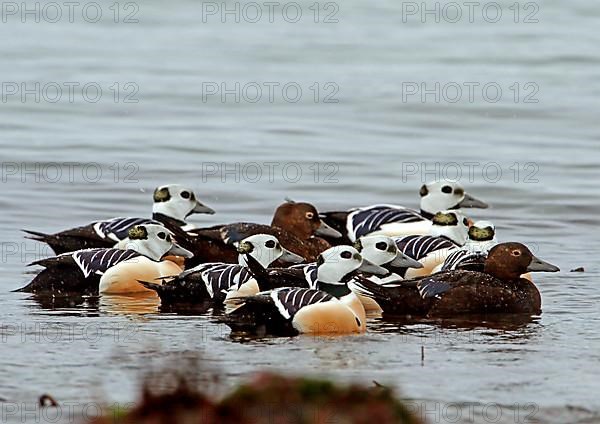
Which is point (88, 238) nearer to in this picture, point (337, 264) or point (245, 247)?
point (245, 247)

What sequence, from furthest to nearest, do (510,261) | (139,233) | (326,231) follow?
1. (326,231)
2. (139,233)
3. (510,261)

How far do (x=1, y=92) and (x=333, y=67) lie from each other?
7792mm

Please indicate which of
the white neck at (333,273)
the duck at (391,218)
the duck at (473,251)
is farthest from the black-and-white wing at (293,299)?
the duck at (391,218)

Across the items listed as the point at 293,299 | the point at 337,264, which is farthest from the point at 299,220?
the point at 293,299

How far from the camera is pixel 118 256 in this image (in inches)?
468

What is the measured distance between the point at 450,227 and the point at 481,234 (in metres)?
1.15

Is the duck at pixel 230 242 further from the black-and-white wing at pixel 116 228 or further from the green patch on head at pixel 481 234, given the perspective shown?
the green patch on head at pixel 481 234

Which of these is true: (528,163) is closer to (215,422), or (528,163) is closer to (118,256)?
(118,256)

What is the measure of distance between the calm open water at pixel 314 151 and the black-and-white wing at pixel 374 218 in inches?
56.2

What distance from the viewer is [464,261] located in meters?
12.0

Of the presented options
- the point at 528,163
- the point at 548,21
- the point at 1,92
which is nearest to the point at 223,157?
the point at 528,163

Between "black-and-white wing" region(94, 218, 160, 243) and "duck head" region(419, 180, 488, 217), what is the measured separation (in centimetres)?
335

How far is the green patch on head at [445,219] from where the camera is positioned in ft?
44.8

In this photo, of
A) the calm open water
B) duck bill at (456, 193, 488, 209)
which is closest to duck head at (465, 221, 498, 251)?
the calm open water
